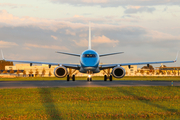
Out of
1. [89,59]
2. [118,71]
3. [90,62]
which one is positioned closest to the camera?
[90,62]

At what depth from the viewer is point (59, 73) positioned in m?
40.4

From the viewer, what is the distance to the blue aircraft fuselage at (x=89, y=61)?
39312mm

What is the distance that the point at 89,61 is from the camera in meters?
39.4

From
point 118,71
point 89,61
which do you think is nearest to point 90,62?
point 89,61

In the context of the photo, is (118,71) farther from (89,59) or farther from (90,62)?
(89,59)

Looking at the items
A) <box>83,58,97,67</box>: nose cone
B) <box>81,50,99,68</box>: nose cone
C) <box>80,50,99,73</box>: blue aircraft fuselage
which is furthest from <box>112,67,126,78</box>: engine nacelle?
<box>83,58,97,67</box>: nose cone

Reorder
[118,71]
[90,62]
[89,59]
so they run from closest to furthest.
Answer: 1. [90,62]
2. [89,59]
3. [118,71]

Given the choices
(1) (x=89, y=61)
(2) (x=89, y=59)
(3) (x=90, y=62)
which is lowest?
(3) (x=90, y=62)

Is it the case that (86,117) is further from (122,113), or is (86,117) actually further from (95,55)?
(95,55)

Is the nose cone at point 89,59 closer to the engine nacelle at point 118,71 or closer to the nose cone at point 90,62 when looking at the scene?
the nose cone at point 90,62

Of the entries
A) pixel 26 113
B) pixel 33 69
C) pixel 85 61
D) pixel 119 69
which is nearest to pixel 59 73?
pixel 85 61

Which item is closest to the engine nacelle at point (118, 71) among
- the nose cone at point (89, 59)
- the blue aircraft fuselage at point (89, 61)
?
the blue aircraft fuselage at point (89, 61)

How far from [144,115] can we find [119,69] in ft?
98.2

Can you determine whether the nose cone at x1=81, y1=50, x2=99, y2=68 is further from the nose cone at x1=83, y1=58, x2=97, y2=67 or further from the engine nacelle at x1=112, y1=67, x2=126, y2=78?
the engine nacelle at x1=112, y1=67, x2=126, y2=78
